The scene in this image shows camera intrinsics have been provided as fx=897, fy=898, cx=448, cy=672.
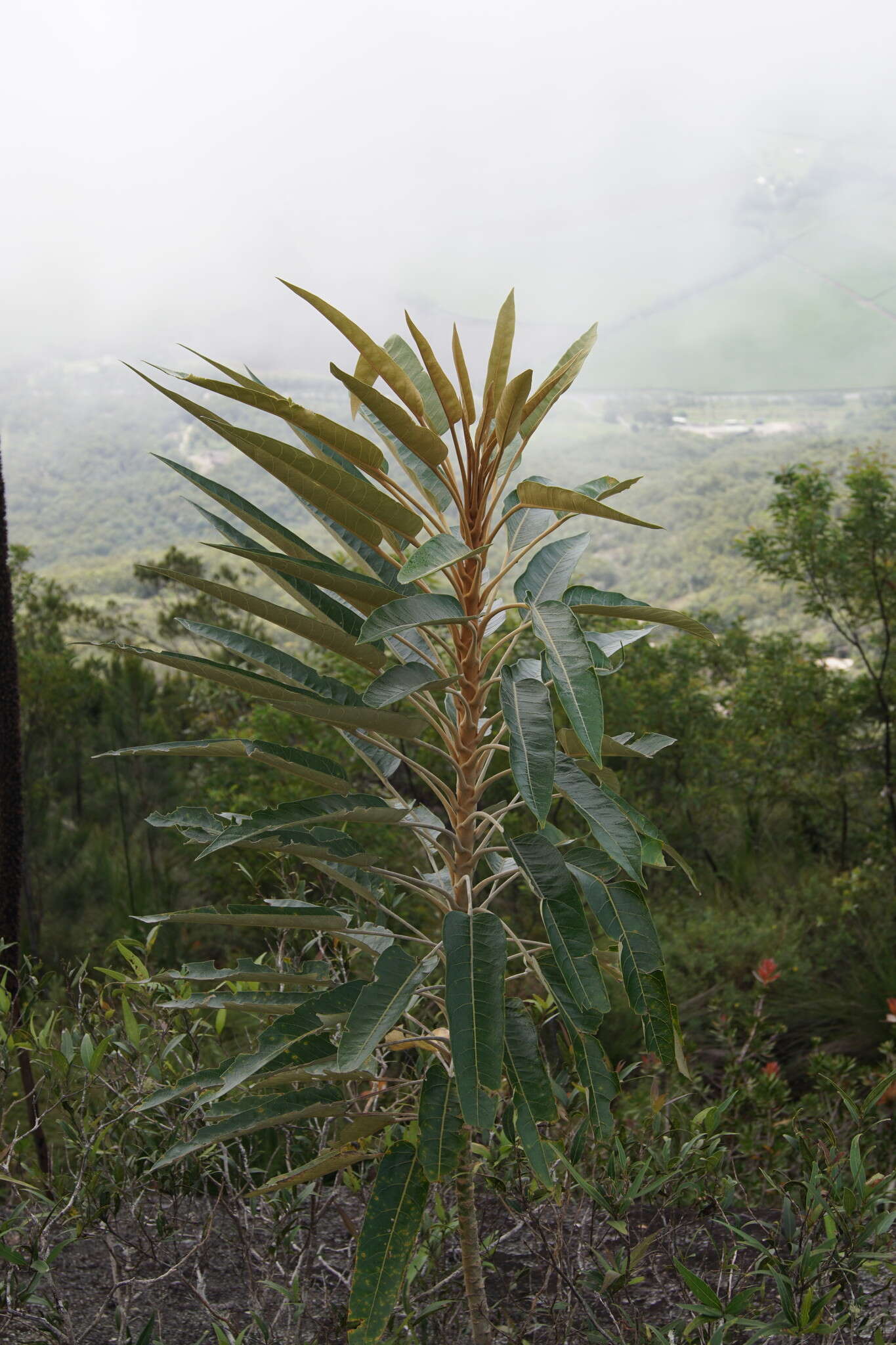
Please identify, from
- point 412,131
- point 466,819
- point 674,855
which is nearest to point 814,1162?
point 674,855

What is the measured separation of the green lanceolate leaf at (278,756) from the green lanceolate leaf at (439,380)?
1.65ft

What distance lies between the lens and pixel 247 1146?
2098 mm

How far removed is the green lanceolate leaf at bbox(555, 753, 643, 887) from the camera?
99 cm

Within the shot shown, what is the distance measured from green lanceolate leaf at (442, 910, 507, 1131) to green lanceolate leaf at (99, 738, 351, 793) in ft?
0.83

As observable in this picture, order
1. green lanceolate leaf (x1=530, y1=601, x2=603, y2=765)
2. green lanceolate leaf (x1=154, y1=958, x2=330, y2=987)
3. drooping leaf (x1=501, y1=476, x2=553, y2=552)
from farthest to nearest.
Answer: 1. drooping leaf (x1=501, y1=476, x2=553, y2=552)
2. green lanceolate leaf (x1=154, y1=958, x2=330, y2=987)
3. green lanceolate leaf (x1=530, y1=601, x2=603, y2=765)

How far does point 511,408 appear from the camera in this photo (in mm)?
1157

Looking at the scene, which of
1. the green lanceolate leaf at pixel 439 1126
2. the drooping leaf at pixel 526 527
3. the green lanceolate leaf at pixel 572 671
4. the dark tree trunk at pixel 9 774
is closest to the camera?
the green lanceolate leaf at pixel 572 671

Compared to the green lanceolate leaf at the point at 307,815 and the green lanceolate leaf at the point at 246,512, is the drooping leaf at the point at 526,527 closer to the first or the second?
the green lanceolate leaf at the point at 246,512

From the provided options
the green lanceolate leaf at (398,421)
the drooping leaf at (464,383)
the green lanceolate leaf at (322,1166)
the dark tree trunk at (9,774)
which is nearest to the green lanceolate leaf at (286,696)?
the green lanceolate leaf at (398,421)

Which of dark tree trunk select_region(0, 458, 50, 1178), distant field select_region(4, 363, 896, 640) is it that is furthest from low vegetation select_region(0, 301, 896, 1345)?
distant field select_region(4, 363, 896, 640)

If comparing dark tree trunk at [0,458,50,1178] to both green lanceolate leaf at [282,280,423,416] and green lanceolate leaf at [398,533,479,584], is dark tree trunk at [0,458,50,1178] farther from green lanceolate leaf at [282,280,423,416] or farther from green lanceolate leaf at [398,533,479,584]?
green lanceolate leaf at [398,533,479,584]

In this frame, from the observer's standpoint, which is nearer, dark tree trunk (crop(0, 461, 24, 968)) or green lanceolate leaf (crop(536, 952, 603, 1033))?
green lanceolate leaf (crop(536, 952, 603, 1033))

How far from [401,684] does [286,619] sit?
181 millimetres

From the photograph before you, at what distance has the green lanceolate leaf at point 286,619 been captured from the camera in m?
1.04
